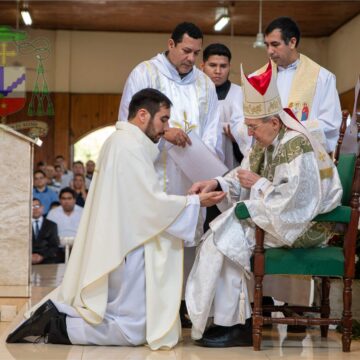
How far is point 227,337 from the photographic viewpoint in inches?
179

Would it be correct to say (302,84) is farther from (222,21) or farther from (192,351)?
(222,21)

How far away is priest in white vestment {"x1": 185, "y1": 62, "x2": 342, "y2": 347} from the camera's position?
4.38 metres

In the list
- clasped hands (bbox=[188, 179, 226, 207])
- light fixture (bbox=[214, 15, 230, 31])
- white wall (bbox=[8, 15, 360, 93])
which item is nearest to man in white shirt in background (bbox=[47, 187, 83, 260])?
light fixture (bbox=[214, 15, 230, 31])

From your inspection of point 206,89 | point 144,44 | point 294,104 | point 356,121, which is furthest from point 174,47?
point 144,44

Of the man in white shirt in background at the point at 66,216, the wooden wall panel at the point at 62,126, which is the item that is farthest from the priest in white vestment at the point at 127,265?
the wooden wall panel at the point at 62,126

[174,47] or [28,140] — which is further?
[28,140]

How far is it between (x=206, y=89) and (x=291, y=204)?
140 centimetres

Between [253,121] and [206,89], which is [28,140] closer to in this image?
[206,89]

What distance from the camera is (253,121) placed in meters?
4.57

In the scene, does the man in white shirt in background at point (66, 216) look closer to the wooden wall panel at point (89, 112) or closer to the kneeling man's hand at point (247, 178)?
the wooden wall panel at point (89, 112)

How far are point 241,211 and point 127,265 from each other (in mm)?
659

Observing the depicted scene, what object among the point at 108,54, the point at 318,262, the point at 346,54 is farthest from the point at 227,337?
the point at 108,54

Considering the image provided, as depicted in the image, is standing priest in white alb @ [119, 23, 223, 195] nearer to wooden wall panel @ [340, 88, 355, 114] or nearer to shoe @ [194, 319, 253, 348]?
shoe @ [194, 319, 253, 348]

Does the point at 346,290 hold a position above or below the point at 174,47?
below
